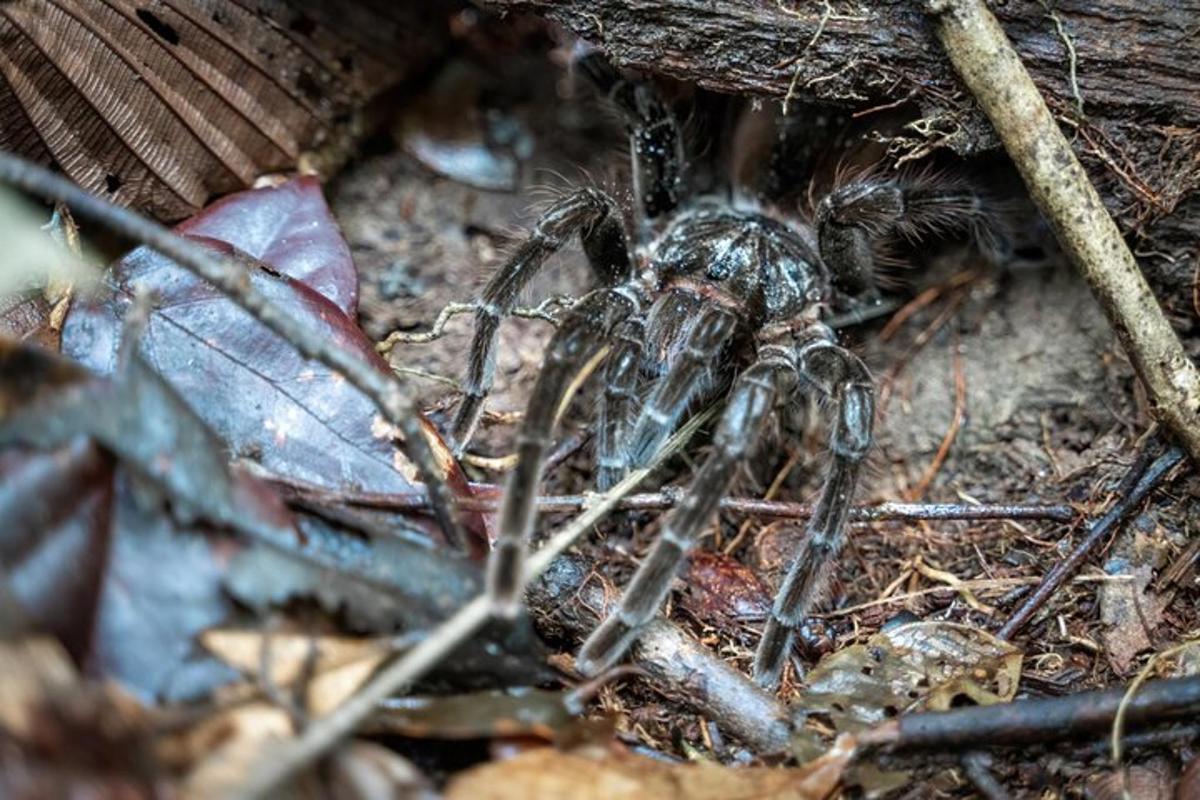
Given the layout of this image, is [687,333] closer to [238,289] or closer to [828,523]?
[828,523]

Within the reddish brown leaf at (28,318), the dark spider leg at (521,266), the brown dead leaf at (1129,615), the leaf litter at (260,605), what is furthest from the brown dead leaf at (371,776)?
the brown dead leaf at (1129,615)

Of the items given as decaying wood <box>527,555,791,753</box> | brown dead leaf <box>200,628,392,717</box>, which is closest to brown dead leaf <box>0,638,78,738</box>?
brown dead leaf <box>200,628,392,717</box>

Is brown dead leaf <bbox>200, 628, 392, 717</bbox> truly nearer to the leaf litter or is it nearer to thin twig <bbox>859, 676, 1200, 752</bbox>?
the leaf litter

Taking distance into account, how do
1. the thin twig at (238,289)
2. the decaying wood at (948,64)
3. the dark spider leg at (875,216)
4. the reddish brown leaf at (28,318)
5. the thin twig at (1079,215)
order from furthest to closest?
1. the dark spider leg at (875,216)
2. the decaying wood at (948,64)
3. the thin twig at (1079,215)
4. the reddish brown leaf at (28,318)
5. the thin twig at (238,289)

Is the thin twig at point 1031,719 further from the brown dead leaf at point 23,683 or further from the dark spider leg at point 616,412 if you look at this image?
the brown dead leaf at point 23,683

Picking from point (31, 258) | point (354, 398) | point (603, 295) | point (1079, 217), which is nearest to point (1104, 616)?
point (1079, 217)

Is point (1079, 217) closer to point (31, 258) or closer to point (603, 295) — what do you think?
point (603, 295)

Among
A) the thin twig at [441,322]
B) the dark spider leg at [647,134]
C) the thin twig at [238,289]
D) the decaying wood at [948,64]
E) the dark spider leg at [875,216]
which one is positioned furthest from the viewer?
the dark spider leg at [647,134]
